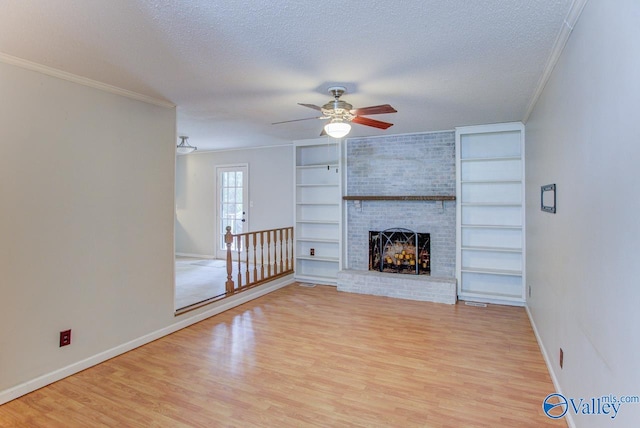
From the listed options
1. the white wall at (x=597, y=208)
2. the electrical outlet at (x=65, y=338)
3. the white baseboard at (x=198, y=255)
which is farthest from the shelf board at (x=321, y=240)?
the electrical outlet at (x=65, y=338)

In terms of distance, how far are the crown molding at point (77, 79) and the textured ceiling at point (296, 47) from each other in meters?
0.06

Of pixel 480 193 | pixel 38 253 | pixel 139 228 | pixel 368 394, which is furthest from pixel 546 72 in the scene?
pixel 38 253

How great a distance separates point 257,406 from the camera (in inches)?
90.3

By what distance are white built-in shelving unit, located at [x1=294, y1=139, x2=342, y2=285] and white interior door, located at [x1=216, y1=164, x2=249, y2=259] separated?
1397mm

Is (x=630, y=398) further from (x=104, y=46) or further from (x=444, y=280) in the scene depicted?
(x=444, y=280)

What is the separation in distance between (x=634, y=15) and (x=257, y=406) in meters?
2.73

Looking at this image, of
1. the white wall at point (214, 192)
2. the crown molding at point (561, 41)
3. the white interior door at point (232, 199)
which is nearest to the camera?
the crown molding at point (561, 41)

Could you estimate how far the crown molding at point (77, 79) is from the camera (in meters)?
2.41

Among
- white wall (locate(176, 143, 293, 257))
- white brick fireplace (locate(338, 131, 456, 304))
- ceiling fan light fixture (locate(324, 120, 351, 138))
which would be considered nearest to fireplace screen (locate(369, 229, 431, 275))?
white brick fireplace (locate(338, 131, 456, 304))

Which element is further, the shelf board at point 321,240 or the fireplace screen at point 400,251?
the shelf board at point 321,240

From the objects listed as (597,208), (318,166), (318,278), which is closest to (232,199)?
(318,166)

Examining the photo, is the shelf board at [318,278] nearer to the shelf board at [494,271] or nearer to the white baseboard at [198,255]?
the shelf board at [494,271]

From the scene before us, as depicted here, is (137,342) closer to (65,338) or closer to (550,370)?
(65,338)

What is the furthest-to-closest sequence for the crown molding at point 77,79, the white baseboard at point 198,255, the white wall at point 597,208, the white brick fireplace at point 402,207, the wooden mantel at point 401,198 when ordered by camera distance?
the white baseboard at point 198,255 < the white brick fireplace at point 402,207 < the wooden mantel at point 401,198 < the crown molding at point 77,79 < the white wall at point 597,208
